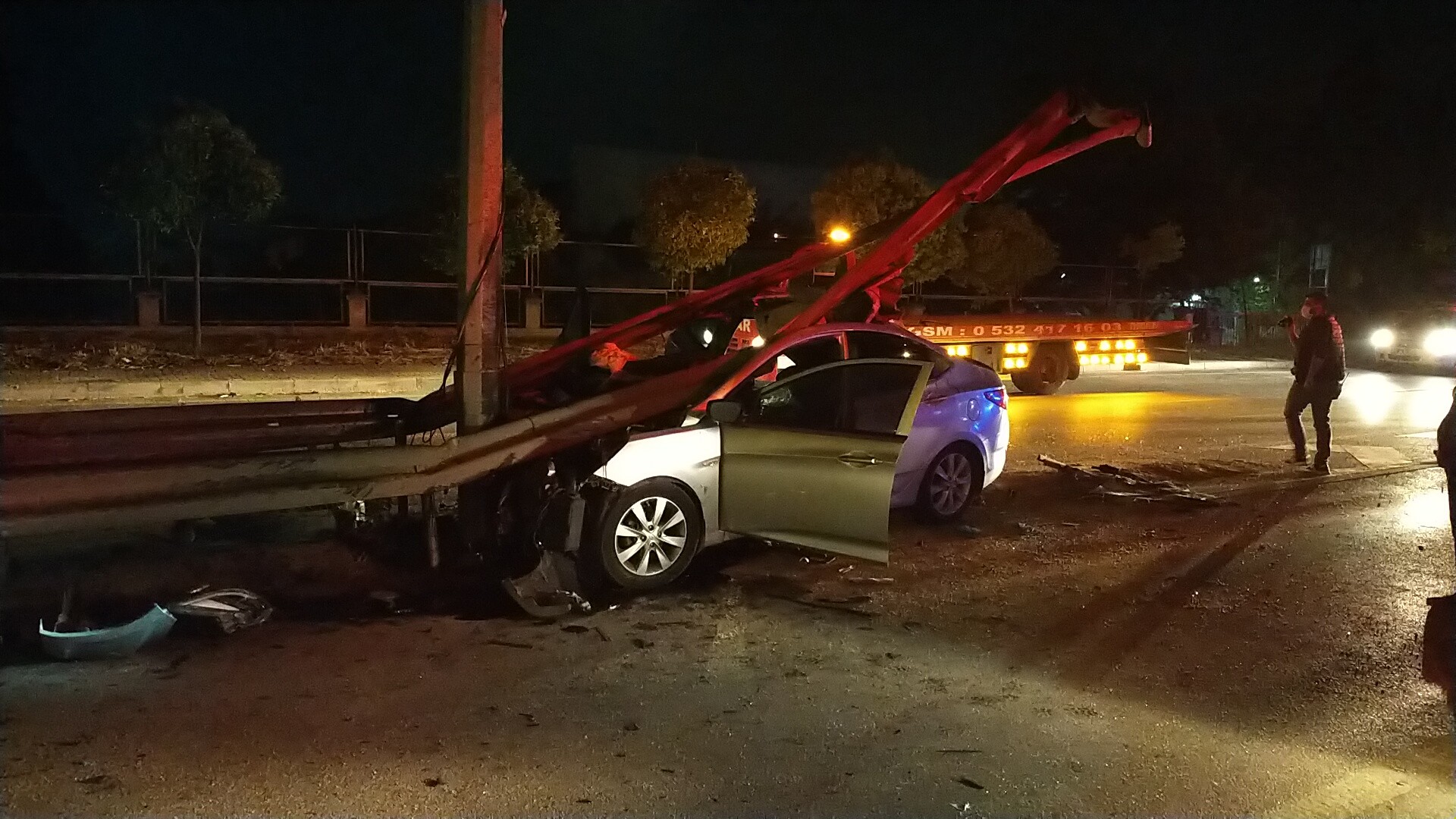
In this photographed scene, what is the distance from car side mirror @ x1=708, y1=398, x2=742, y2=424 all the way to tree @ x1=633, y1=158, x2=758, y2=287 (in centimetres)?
1703

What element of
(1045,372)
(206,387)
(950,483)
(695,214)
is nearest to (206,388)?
(206,387)

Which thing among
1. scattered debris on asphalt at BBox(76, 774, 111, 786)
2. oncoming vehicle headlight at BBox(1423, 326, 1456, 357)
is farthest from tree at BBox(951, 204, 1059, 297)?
scattered debris on asphalt at BBox(76, 774, 111, 786)

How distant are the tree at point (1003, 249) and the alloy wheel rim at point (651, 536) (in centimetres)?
2198

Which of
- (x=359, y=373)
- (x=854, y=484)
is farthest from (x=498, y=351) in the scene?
(x=359, y=373)

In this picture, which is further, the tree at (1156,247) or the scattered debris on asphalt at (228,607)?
the tree at (1156,247)

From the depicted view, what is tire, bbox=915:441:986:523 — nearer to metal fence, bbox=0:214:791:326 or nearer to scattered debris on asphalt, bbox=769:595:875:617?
scattered debris on asphalt, bbox=769:595:875:617

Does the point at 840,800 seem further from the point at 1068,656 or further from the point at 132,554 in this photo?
the point at 132,554

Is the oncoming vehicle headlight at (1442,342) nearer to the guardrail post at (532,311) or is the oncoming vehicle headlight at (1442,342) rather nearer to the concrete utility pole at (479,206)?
the guardrail post at (532,311)

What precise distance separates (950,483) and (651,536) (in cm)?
283

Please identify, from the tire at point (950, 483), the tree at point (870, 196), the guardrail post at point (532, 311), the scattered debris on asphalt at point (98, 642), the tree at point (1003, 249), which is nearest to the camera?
the scattered debris on asphalt at point (98, 642)

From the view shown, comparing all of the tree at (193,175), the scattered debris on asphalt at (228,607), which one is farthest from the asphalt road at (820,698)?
the tree at (193,175)

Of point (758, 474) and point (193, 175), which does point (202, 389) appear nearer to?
point (193, 175)

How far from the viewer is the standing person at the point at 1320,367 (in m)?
10.8

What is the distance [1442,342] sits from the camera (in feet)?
84.4
